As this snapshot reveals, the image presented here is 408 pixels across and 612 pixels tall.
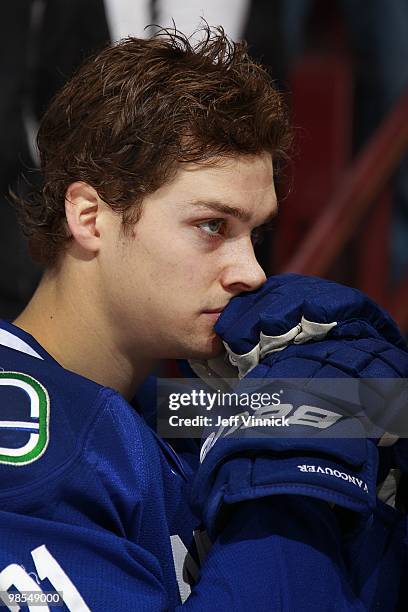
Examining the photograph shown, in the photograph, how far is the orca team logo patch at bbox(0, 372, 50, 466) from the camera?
100 centimetres

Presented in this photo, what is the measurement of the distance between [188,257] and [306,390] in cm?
24

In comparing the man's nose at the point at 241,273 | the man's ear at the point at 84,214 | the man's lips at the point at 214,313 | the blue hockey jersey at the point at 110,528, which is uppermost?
the man's ear at the point at 84,214

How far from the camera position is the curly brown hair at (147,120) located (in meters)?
1.19

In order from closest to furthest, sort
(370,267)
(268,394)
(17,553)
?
(17,553) → (268,394) → (370,267)

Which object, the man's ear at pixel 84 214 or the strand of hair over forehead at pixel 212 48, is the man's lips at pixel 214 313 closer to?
the man's ear at pixel 84 214

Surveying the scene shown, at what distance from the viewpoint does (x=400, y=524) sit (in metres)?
1.11

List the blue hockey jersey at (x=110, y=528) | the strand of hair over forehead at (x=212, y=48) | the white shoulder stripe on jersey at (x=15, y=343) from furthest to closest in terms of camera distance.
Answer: the strand of hair over forehead at (x=212, y=48) < the white shoulder stripe on jersey at (x=15, y=343) < the blue hockey jersey at (x=110, y=528)

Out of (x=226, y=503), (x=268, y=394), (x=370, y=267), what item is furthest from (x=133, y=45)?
(x=370, y=267)

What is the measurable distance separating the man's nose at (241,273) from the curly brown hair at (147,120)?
124 millimetres

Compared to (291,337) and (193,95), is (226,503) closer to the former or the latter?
(291,337)

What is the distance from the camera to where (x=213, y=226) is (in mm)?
1194

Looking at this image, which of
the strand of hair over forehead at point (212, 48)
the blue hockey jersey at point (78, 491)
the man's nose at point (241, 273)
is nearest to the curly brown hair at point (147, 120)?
the strand of hair over forehead at point (212, 48)

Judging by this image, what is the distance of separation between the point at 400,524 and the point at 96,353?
428 mm

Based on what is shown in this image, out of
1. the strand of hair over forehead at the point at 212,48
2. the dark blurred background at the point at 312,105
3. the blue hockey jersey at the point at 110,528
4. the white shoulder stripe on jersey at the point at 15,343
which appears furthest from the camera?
the dark blurred background at the point at 312,105
